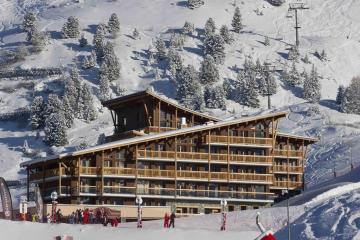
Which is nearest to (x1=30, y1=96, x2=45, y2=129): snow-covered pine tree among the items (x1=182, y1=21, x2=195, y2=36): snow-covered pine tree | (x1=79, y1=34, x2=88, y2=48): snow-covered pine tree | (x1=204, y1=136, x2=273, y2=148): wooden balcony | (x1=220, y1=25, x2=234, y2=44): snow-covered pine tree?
Answer: (x1=79, y1=34, x2=88, y2=48): snow-covered pine tree

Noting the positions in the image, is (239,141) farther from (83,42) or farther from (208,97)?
(83,42)

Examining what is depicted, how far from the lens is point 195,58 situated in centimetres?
15200

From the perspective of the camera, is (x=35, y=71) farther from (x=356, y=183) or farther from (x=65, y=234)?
(x=65, y=234)

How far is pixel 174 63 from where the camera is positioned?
147000 mm

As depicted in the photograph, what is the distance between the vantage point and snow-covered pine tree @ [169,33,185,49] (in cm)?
15462

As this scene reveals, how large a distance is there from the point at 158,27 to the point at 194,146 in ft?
246

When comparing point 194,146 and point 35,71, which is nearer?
point 194,146

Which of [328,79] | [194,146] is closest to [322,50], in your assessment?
[328,79]

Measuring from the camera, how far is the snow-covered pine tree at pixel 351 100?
136 metres

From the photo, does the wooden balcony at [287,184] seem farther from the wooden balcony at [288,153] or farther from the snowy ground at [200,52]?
the snowy ground at [200,52]

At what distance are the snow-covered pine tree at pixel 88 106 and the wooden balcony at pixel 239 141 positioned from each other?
145ft

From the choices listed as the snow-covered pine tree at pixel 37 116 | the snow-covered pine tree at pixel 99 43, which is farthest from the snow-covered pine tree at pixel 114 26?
the snow-covered pine tree at pixel 37 116

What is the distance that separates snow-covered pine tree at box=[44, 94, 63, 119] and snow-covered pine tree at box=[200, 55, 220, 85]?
18951 mm

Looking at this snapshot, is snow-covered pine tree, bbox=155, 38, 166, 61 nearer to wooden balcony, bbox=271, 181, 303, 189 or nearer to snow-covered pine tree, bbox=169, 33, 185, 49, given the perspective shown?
snow-covered pine tree, bbox=169, 33, 185, 49
